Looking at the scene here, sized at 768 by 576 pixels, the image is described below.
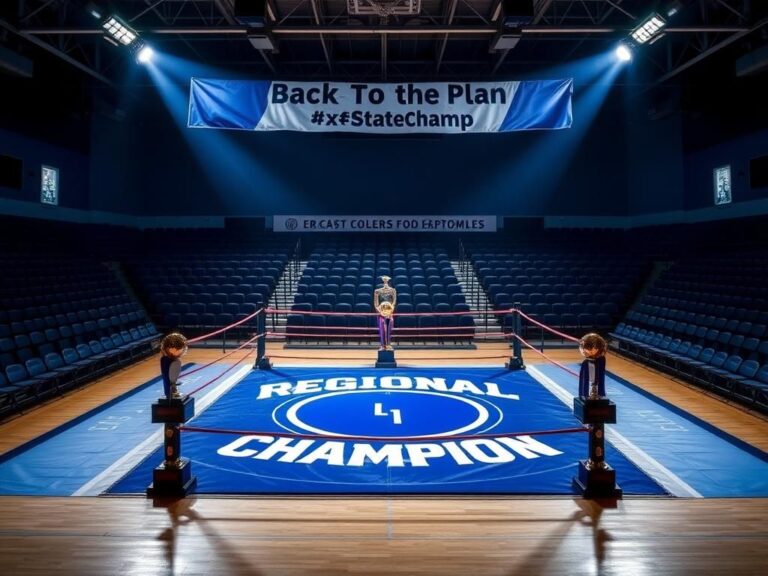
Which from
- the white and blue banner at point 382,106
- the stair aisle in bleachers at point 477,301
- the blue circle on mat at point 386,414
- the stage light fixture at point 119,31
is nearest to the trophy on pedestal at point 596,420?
the blue circle on mat at point 386,414

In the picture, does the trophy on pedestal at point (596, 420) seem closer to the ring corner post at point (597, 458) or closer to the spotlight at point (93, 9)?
the ring corner post at point (597, 458)

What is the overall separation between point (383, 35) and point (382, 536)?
1143 centimetres

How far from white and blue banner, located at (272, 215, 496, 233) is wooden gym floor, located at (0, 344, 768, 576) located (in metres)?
13.3

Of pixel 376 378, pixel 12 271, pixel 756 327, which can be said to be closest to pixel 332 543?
pixel 376 378

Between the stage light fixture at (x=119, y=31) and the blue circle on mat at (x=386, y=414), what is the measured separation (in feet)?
29.2

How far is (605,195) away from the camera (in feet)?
53.3

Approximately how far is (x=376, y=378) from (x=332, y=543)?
4.31m

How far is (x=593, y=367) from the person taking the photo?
354 centimetres

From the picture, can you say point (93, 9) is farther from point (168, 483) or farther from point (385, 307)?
point (168, 483)

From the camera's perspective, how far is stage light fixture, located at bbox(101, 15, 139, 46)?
31.4ft

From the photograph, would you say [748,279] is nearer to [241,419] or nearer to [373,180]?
[241,419]

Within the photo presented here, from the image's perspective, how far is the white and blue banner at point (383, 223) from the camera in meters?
16.2

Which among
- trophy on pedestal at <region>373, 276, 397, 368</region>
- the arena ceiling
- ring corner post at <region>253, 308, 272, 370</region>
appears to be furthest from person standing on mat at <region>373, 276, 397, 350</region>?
the arena ceiling

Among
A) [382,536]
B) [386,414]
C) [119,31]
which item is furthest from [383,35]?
[382,536]
